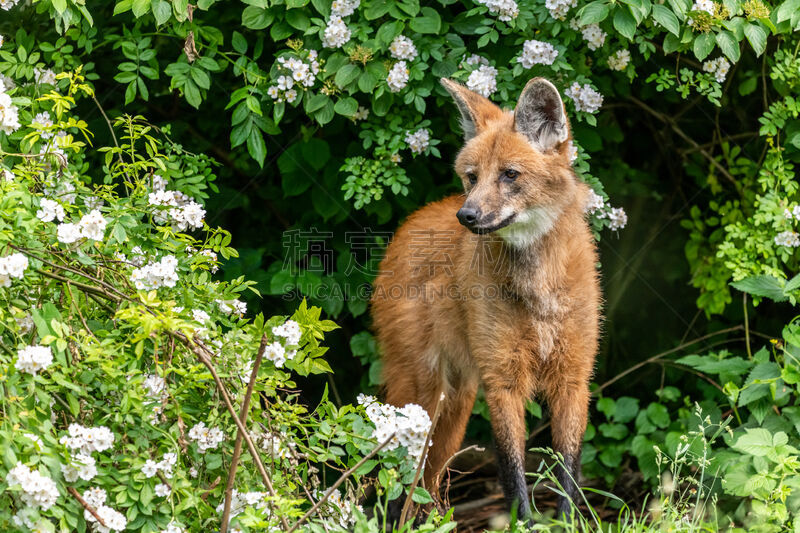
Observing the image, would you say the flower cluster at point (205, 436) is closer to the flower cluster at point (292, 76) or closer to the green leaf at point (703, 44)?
the flower cluster at point (292, 76)

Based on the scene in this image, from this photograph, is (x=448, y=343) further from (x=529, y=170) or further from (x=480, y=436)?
(x=480, y=436)

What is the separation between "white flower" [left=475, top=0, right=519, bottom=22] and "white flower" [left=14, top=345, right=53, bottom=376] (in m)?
2.29

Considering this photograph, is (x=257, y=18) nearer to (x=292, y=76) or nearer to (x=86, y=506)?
(x=292, y=76)

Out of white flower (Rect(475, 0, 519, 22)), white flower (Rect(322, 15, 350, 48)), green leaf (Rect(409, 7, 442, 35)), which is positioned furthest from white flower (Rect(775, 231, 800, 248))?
white flower (Rect(322, 15, 350, 48))

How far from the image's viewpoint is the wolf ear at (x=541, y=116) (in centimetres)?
326

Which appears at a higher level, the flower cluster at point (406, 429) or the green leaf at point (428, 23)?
the green leaf at point (428, 23)

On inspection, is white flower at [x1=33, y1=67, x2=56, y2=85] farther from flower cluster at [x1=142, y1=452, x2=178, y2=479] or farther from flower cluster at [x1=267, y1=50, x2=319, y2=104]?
flower cluster at [x1=142, y1=452, x2=178, y2=479]

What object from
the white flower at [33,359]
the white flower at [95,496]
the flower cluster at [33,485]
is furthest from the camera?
the white flower at [95,496]

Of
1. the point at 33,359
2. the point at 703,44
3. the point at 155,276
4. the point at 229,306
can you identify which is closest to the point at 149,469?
the point at 33,359

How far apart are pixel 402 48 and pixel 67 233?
1.78 meters

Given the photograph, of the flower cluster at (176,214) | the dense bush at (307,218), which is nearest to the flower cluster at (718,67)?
the dense bush at (307,218)

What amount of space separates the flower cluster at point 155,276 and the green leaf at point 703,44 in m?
2.31

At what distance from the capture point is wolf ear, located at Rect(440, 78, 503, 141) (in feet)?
11.5

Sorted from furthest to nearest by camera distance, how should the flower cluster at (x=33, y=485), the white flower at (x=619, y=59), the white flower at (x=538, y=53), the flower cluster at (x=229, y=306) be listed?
1. the white flower at (x=619, y=59)
2. the white flower at (x=538, y=53)
3. the flower cluster at (x=229, y=306)
4. the flower cluster at (x=33, y=485)
